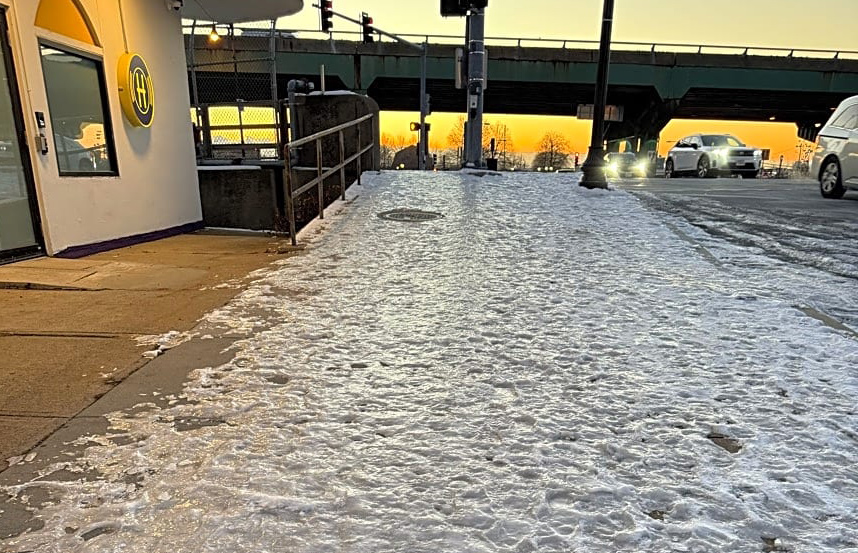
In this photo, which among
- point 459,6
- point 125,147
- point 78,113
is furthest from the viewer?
point 459,6

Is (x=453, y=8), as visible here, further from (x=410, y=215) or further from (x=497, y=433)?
(x=497, y=433)

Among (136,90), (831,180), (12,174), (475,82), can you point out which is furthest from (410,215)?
(831,180)

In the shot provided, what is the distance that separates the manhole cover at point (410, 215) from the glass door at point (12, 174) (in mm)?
4330


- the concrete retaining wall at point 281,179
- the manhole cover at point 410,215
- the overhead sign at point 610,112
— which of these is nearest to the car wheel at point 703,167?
the overhead sign at point 610,112

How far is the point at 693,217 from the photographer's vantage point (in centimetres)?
844

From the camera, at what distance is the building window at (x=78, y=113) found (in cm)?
588

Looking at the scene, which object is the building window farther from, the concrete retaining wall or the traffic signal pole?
the traffic signal pole

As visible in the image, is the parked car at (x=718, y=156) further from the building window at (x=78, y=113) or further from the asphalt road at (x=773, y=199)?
the building window at (x=78, y=113)

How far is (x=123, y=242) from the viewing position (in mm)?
6828

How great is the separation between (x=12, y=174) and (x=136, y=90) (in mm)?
2291

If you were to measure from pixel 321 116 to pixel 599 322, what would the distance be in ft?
33.0

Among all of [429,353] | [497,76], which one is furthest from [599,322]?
[497,76]

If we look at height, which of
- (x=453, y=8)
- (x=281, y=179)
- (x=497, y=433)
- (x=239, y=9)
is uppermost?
(x=453, y=8)

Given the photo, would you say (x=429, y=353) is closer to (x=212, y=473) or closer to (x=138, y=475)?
(x=212, y=473)
